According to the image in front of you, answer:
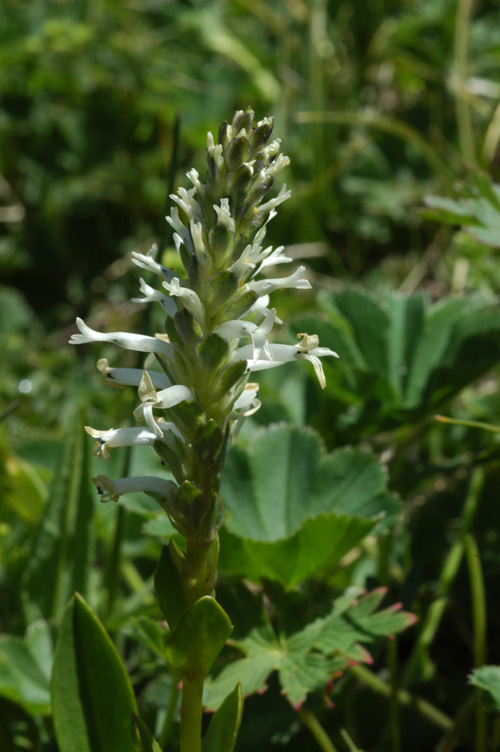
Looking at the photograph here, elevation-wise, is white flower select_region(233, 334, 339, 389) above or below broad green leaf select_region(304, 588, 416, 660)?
above

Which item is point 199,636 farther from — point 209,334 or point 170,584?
point 209,334

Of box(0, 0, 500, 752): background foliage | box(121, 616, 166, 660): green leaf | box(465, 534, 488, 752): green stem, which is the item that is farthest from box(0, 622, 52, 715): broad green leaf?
box(465, 534, 488, 752): green stem

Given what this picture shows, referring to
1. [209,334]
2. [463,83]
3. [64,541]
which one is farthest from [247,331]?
[463,83]

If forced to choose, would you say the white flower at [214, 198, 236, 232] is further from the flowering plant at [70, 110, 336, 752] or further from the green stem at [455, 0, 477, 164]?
the green stem at [455, 0, 477, 164]

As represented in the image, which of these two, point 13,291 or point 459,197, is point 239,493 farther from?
point 13,291

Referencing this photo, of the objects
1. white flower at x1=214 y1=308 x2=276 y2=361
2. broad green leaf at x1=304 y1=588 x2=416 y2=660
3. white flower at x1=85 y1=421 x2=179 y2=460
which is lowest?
broad green leaf at x1=304 y1=588 x2=416 y2=660

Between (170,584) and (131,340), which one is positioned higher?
(131,340)
